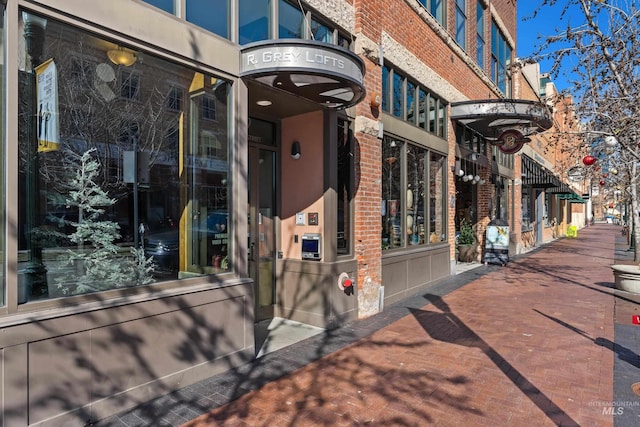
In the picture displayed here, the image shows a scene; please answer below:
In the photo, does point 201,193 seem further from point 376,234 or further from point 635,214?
point 635,214

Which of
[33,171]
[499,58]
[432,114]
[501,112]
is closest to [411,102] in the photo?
[432,114]

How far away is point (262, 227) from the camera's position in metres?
6.11

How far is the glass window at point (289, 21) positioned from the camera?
5215 mm

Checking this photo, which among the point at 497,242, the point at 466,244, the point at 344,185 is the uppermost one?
the point at 344,185

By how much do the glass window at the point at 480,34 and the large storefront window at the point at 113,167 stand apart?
396 inches

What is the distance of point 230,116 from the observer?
443 centimetres

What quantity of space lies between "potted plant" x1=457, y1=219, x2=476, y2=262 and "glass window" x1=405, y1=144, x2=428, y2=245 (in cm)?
450

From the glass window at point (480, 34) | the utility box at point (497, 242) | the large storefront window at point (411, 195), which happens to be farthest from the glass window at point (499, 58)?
the large storefront window at point (411, 195)

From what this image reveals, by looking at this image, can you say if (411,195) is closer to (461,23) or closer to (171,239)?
(461,23)

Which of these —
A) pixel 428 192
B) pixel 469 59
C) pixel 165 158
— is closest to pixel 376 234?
pixel 428 192

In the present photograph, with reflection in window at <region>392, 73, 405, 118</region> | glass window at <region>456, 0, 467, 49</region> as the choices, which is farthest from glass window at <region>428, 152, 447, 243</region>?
glass window at <region>456, 0, 467, 49</region>

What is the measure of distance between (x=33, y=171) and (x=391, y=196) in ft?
19.0

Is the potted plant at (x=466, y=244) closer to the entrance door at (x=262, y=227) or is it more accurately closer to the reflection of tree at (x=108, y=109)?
the entrance door at (x=262, y=227)

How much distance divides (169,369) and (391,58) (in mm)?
6107
